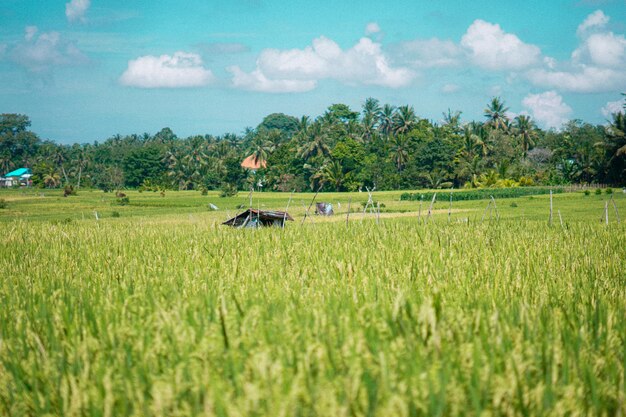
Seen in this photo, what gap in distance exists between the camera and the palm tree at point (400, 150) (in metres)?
57.9

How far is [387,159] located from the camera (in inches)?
2298

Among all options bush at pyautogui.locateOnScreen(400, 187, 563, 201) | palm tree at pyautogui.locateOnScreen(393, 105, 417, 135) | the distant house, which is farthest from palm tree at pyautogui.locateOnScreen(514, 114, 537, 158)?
the distant house

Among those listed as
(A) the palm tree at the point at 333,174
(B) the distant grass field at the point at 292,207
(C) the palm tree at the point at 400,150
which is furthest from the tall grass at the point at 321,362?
(C) the palm tree at the point at 400,150

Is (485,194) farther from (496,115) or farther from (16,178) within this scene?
(16,178)

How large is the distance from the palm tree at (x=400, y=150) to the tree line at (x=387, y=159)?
0.09m

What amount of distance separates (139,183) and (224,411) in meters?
73.2

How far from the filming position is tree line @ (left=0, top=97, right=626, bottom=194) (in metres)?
49.9

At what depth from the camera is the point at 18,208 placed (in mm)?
36594

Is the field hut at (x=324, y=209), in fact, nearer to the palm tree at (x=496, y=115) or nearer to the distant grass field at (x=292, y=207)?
the distant grass field at (x=292, y=207)

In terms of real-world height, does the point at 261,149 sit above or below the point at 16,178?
above

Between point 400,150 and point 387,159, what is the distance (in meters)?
1.47

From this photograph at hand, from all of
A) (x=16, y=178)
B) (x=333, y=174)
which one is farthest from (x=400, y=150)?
(x=16, y=178)

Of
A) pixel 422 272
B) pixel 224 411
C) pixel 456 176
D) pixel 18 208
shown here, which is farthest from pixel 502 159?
pixel 224 411

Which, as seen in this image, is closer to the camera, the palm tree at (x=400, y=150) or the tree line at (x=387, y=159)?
the tree line at (x=387, y=159)
